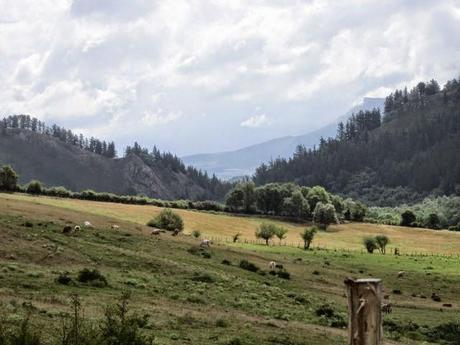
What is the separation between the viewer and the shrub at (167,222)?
109562 mm

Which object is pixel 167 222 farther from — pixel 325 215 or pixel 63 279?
pixel 325 215

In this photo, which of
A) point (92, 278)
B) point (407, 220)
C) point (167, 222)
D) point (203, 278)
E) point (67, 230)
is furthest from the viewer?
point (407, 220)

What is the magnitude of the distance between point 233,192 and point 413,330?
152 meters

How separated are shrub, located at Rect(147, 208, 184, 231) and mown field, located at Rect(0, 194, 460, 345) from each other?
20.3 m

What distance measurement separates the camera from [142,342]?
15.6m

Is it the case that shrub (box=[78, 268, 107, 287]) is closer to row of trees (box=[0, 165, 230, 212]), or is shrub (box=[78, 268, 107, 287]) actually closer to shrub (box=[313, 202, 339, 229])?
row of trees (box=[0, 165, 230, 212])

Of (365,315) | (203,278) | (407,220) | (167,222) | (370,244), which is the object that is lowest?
(203,278)

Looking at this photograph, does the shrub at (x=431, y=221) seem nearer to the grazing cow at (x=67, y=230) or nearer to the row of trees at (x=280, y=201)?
the row of trees at (x=280, y=201)

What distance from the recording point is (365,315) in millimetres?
8852

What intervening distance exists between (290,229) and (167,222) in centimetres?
5960

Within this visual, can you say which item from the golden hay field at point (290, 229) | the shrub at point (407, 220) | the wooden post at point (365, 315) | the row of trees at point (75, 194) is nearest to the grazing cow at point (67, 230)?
the golden hay field at point (290, 229)

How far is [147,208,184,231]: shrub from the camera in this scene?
109562 mm

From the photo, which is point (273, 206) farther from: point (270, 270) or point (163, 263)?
point (163, 263)

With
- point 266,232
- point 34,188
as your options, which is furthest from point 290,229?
point 34,188
